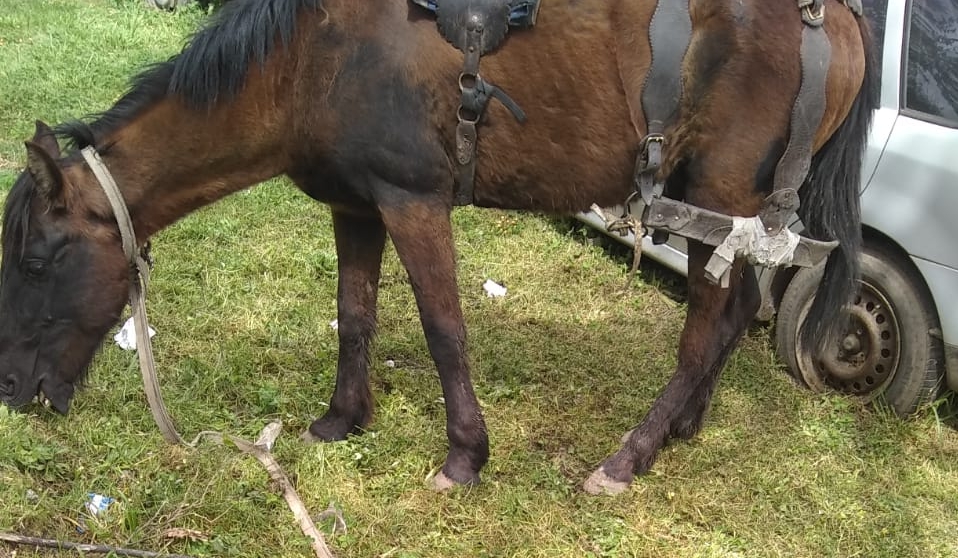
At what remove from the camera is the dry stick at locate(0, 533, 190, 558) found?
8.52ft

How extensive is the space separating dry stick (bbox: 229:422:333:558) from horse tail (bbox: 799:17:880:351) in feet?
7.14

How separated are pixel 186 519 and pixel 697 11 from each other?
2.47 m

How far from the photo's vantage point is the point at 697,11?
2750 mm

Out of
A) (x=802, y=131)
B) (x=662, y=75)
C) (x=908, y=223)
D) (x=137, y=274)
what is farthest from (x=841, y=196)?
(x=137, y=274)

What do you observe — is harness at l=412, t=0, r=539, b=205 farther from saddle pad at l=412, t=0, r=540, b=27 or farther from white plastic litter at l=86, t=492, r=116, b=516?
white plastic litter at l=86, t=492, r=116, b=516

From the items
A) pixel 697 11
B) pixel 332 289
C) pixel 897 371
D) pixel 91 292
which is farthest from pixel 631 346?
pixel 91 292

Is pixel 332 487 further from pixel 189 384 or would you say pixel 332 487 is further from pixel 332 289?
pixel 332 289

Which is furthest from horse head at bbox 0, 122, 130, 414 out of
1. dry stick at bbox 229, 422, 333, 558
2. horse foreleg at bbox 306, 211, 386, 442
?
horse foreleg at bbox 306, 211, 386, 442

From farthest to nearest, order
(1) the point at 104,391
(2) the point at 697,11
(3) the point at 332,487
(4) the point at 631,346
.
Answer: (4) the point at 631,346
(1) the point at 104,391
(3) the point at 332,487
(2) the point at 697,11

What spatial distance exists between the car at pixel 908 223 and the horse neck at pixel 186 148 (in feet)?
4.40

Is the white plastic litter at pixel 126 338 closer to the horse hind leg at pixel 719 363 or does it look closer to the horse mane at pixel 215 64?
the horse mane at pixel 215 64

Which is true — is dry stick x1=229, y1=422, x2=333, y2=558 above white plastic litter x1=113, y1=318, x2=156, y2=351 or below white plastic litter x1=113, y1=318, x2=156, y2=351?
above

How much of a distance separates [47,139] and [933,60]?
3.40m

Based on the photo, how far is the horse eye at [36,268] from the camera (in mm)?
2701
